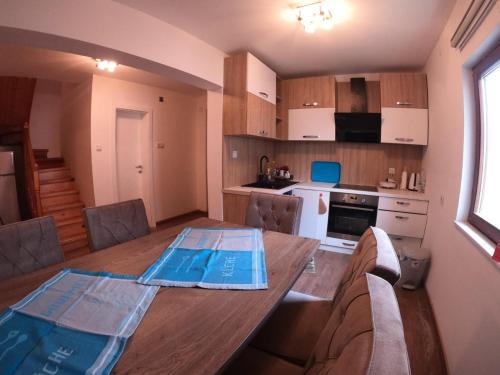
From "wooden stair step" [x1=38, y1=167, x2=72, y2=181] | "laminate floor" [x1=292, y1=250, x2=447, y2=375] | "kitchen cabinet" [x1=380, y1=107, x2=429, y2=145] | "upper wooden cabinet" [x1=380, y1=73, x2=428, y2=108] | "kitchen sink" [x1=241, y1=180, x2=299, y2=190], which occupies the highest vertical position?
"upper wooden cabinet" [x1=380, y1=73, x2=428, y2=108]

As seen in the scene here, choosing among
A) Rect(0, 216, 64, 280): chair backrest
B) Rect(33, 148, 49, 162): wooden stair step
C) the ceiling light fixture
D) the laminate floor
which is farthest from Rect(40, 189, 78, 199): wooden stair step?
the ceiling light fixture

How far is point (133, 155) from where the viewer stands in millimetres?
4066

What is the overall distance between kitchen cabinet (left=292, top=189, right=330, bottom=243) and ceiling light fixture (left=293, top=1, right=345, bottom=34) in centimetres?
180

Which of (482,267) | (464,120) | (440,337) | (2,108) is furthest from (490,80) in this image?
(2,108)

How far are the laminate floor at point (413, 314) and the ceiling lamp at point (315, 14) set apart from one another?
2237mm

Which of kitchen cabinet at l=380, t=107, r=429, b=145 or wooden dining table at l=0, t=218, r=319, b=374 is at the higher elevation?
kitchen cabinet at l=380, t=107, r=429, b=145

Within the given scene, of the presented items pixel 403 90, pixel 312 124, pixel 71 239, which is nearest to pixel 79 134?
pixel 71 239

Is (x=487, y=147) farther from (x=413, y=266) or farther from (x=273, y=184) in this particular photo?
(x=273, y=184)

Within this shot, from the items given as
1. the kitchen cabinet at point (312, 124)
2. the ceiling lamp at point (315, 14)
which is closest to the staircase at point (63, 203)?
the kitchen cabinet at point (312, 124)

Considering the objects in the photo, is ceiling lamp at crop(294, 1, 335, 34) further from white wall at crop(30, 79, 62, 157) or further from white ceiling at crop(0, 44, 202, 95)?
white wall at crop(30, 79, 62, 157)

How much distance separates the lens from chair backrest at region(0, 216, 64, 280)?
1.15m

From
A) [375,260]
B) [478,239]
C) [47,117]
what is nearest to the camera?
[375,260]

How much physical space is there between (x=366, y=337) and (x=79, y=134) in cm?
457

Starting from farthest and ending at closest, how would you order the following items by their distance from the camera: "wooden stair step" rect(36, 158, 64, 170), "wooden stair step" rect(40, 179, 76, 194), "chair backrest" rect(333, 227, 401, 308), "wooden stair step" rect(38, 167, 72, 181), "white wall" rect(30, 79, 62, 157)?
"white wall" rect(30, 79, 62, 157) < "wooden stair step" rect(36, 158, 64, 170) < "wooden stair step" rect(38, 167, 72, 181) < "wooden stair step" rect(40, 179, 76, 194) < "chair backrest" rect(333, 227, 401, 308)
